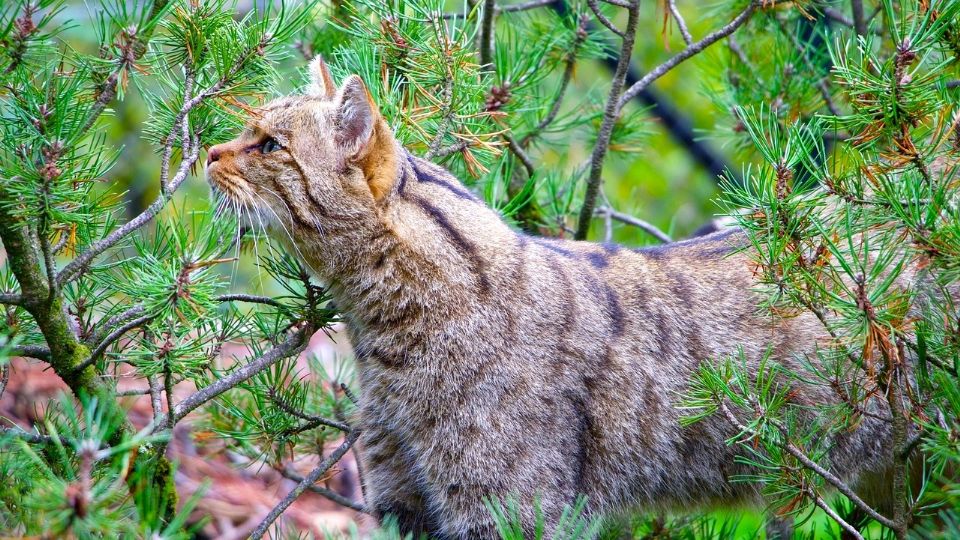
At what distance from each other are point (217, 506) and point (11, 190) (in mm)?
2365

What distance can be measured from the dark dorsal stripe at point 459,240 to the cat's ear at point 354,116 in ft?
0.71

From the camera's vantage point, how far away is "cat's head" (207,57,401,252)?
2.58m

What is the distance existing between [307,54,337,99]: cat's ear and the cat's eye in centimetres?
23

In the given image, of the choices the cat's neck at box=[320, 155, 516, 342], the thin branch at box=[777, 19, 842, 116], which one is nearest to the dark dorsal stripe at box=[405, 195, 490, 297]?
the cat's neck at box=[320, 155, 516, 342]

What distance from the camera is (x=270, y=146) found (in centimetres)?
267

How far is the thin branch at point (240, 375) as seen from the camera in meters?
2.24

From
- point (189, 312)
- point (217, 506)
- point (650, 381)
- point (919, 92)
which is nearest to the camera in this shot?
point (919, 92)

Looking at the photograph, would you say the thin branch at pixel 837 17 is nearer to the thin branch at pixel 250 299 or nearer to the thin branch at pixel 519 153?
the thin branch at pixel 519 153

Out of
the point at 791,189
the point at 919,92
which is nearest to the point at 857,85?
the point at 919,92

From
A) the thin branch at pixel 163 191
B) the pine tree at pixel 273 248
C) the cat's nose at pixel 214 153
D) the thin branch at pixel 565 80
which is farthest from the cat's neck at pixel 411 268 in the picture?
the thin branch at pixel 565 80

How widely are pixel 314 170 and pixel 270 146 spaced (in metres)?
0.16

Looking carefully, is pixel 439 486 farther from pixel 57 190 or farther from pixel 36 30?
pixel 36 30

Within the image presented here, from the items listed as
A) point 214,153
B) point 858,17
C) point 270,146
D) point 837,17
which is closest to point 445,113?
point 270,146

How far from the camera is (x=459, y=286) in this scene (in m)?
2.67
